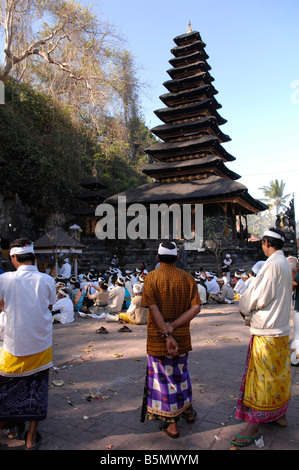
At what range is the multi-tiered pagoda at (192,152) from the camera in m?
21.9

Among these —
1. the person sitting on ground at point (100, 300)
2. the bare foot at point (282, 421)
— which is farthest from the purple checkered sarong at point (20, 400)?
the person sitting on ground at point (100, 300)

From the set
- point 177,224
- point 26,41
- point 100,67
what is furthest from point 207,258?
point 26,41

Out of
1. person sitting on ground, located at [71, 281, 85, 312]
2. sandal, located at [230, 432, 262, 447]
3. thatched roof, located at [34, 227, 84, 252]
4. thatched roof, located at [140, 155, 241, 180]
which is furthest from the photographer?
thatched roof, located at [140, 155, 241, 180]

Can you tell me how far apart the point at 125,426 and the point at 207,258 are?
15296 millimetres

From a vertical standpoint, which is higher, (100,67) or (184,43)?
(184,43)

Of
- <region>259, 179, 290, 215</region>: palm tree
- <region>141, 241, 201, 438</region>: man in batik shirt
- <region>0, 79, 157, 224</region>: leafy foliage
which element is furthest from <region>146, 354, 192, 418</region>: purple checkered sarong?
<region>259, 179, 290, 215</region>: palm tree

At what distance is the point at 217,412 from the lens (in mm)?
3461

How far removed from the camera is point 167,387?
3.05 metres

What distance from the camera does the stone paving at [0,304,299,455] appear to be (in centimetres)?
290

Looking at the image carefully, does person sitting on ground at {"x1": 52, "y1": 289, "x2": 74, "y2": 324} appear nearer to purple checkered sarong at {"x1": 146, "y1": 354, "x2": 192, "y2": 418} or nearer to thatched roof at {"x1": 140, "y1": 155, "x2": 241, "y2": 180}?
purple checkered sarong at {"x1": 146, "y1": 354, "x2": 192, "y2": 418}

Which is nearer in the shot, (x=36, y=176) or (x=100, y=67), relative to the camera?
(x=100, y=67)

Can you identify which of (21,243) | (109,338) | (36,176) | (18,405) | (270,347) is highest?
(36,176)

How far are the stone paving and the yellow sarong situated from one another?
329mm
